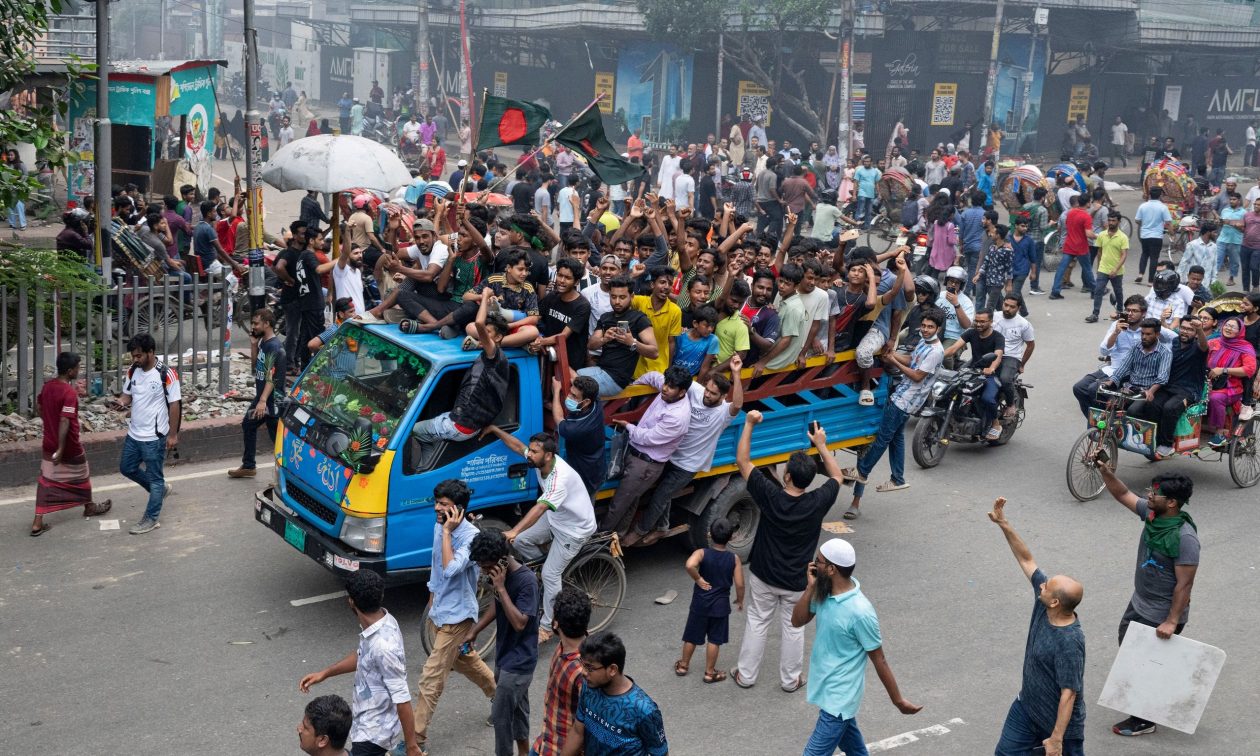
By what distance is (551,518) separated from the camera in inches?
305

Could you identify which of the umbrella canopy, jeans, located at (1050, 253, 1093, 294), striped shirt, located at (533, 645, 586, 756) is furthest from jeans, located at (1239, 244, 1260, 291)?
striped shirt, located at (533, 645, 586, 756)

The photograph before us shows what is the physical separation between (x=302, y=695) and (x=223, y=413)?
16.0 feet

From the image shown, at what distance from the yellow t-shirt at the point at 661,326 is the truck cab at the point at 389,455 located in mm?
282

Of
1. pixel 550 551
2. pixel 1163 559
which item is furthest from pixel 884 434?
pixel 550 551

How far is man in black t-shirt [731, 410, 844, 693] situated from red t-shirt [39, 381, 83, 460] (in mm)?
4865

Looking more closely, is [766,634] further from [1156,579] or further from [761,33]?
[761,33]

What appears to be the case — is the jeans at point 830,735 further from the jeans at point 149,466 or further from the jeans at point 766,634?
the jeans at point 149,466

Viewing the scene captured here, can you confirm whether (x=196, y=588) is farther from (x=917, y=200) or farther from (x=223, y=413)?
(x=917, y=200)

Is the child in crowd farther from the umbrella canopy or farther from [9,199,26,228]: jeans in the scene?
[9,199,26,228]: jeans

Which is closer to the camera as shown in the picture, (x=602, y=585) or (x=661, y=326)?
(x=602, y=585)

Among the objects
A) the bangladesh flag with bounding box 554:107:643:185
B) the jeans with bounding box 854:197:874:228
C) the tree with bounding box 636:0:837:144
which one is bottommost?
the jeans with bounding box 854:197:874:228

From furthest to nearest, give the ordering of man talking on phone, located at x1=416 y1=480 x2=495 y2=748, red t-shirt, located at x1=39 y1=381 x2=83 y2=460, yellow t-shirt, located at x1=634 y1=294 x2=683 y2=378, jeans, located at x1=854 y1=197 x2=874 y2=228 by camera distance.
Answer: jeans, located at x1=854 y1=197 x2=874 y2=228
red t-shirt, located at x1=39 y1=381 x2=83 y2=460
yellow t-shirt, located at x1=634 y1=294 x2=683 y2=378
man talking on phone, located at x1=416 y1=480 x2=495 y2=748

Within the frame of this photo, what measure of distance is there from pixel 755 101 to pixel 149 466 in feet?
99.0

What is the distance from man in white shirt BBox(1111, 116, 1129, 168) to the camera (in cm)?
3791
